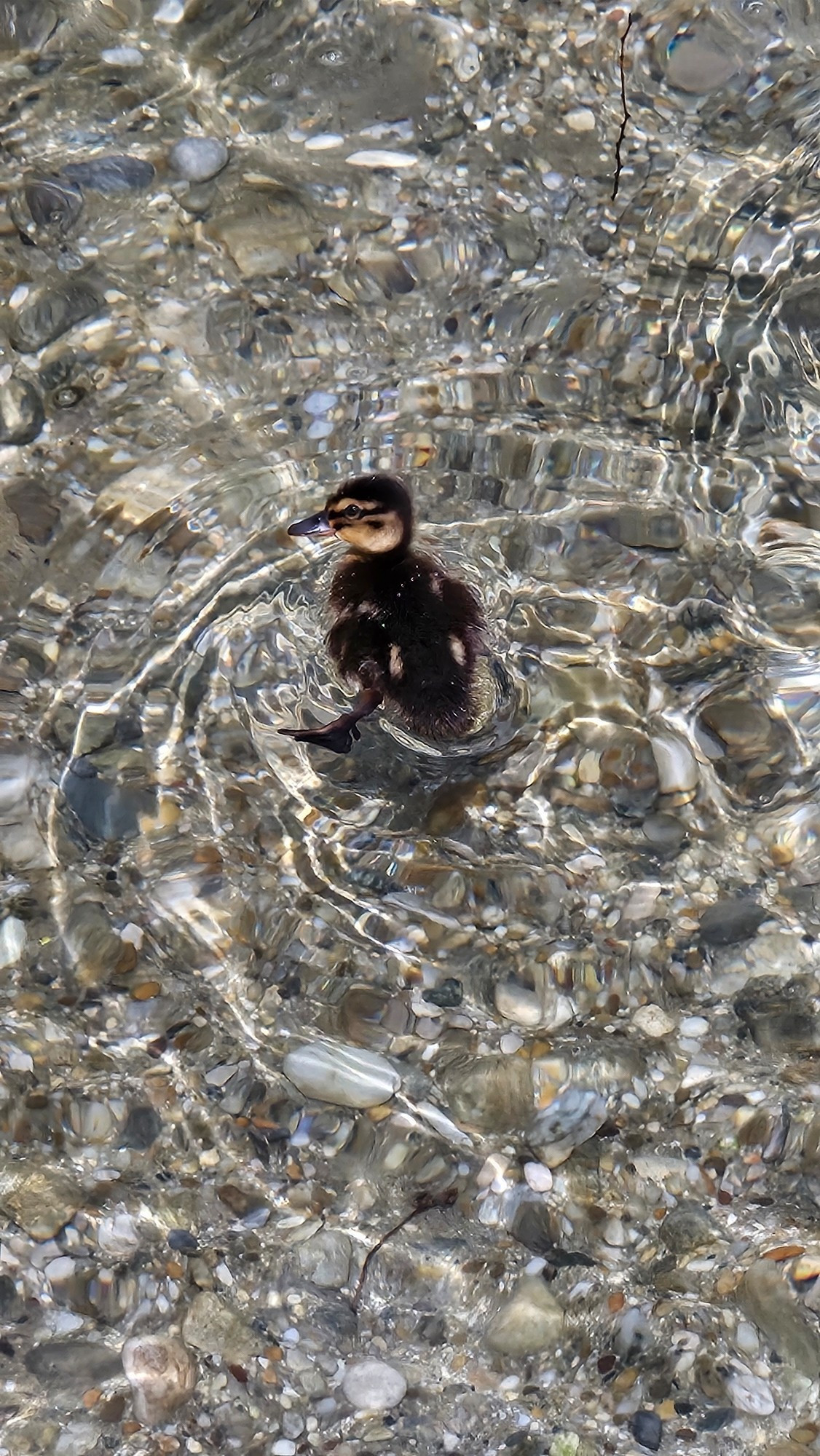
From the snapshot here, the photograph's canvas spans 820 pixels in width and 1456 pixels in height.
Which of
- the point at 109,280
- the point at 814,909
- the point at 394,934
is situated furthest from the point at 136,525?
the point at 814,909

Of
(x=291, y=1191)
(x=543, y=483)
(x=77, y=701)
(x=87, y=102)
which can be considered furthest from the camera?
(x=87, y=102)

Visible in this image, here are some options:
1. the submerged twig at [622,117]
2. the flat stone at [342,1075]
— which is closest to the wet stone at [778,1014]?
the flat stone at [342,1075]

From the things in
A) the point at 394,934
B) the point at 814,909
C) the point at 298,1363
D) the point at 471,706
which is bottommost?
the point at 298,1363

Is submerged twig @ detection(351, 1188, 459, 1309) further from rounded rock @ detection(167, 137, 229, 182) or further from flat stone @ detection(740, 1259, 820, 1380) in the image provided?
rounded rock @ detection(167, 137, 229, 182)

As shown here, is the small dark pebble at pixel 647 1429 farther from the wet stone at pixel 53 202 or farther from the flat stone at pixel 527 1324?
the wet stone at pixel 53 202

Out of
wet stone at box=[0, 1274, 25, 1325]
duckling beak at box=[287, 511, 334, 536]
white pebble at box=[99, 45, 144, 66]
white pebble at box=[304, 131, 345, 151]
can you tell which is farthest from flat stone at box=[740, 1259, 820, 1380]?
white pebble at box=[99, 45, 144, 66]

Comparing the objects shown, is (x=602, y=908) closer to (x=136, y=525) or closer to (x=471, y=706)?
(x=471, y=706)

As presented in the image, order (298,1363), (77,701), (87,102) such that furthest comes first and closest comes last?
1. (87,102)
2. (77,701)
3. (298,1363)
